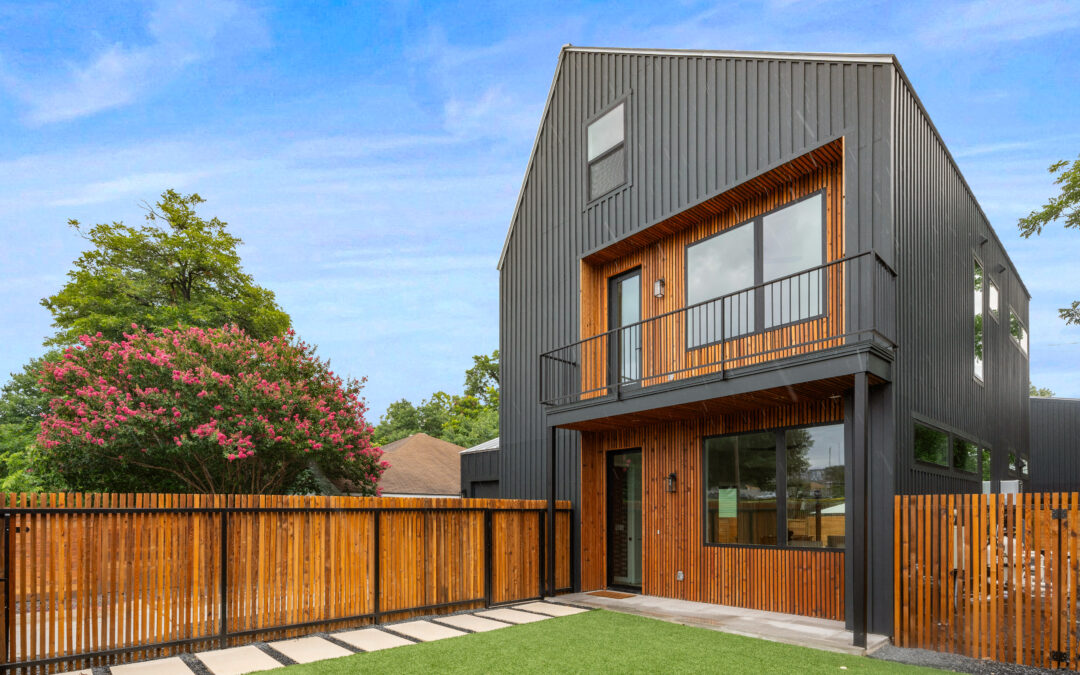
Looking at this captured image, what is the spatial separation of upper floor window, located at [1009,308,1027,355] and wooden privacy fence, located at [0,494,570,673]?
11.7m

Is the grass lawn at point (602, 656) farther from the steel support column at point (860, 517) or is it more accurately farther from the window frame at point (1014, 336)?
the window frame at point (1014, 336)

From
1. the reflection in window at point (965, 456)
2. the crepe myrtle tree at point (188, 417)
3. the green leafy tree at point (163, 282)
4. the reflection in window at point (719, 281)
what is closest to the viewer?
the reflection in window at point (719, 281)

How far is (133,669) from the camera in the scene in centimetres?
613

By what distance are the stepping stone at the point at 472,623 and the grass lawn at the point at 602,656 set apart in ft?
1.29

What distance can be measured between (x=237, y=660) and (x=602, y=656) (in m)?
3.37

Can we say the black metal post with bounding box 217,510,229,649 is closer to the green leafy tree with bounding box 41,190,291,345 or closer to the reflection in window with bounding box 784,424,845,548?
the reflection in window with bounding box 784,424,845,548

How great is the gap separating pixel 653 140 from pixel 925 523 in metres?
6.51

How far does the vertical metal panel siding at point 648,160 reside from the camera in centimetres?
787

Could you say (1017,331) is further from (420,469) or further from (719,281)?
(420,469)

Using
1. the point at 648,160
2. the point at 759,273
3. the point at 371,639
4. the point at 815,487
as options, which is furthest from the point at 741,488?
the point at 648,160

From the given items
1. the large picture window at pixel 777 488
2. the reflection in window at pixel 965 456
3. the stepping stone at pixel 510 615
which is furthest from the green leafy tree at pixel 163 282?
the reflection in window at pixel 965 456

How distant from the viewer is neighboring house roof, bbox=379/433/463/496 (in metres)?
24.3

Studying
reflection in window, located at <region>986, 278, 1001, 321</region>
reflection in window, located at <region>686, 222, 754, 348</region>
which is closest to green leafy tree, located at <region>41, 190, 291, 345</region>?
reflection in window, located at <region>686, 222, 754, 348</region>

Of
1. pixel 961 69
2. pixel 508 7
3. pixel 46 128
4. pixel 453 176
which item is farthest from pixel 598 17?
pixel 453 176
